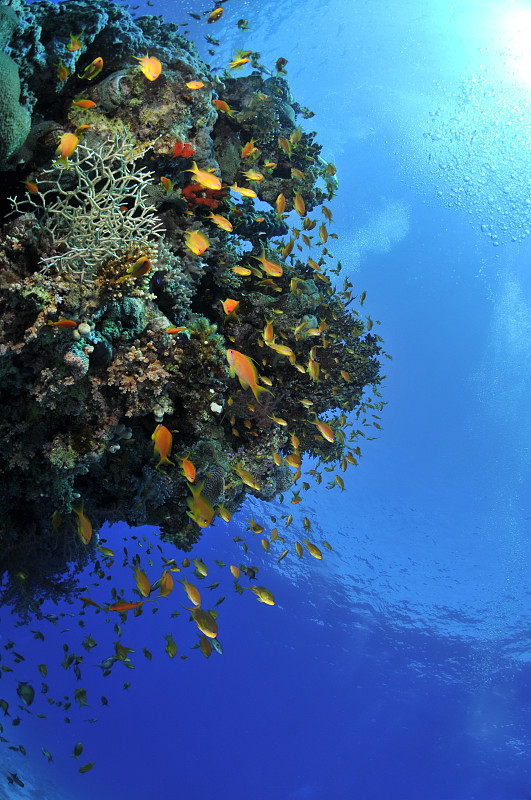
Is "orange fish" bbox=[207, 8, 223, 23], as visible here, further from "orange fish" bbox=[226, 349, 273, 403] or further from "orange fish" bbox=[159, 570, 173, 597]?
"orange fish" bbox=[159, 570, 173, 597]

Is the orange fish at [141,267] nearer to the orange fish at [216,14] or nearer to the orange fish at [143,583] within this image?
the orange fish at [143,583]

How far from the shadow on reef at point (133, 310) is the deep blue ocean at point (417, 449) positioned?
15.7 meters

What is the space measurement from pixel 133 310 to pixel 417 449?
111 feet

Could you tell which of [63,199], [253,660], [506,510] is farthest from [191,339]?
[253,660]

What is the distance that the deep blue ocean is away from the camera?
23.5 meters

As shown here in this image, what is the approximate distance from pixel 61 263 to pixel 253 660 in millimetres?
65098

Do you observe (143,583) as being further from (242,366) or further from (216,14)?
(216,14)

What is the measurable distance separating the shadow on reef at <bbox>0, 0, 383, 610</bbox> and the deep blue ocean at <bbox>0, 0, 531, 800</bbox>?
51.4ft

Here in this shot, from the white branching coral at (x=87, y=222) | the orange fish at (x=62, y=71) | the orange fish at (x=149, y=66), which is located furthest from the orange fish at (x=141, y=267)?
the orange fish at (x=62, y=71)

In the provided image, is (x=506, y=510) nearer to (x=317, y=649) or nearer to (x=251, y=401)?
(x=317, y=649)

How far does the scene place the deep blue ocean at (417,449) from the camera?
23453 millimetres

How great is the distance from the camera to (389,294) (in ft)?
115

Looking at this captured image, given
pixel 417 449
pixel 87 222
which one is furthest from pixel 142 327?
pixel 417 449

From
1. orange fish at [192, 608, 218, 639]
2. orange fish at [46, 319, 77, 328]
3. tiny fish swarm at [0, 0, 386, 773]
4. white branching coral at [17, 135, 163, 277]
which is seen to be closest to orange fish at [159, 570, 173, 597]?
tiny fish swarm at [0, 0, 386, 773]
